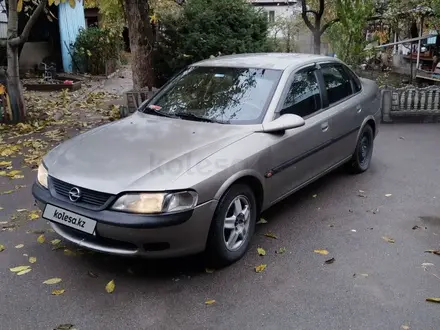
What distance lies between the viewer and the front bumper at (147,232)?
320 centimetres

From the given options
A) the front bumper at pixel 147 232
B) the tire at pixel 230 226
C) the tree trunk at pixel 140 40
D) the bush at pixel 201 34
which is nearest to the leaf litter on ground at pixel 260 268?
the tire at pixel 230 226

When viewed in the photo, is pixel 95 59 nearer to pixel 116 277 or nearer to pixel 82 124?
pixel 82 124

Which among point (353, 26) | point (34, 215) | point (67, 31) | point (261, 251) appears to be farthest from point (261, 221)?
point (67, 31)

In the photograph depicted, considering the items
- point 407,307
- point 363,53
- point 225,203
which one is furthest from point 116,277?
point 363,53

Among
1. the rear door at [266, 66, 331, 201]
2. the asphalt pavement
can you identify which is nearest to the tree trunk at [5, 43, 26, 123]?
the asphalt pavement

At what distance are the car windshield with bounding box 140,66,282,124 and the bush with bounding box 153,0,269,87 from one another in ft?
18.4

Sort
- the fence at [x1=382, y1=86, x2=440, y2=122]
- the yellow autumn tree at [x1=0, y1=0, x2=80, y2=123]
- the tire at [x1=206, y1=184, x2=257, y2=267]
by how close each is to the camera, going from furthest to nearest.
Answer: the fence at [x1=382, y1=86, x2=440, y2=122], the yellow autumn tree at [x1=0, y1=0, x2=80, y2=123], the tire at [x1=206, y1=184, x2=257, y2=267]

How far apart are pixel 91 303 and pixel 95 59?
48.1 feet

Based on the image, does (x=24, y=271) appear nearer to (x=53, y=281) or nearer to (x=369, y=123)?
(x=53, y=281)

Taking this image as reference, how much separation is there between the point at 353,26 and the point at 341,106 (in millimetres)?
6107

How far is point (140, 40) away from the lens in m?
9.17

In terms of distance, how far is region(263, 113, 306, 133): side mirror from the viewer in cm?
406

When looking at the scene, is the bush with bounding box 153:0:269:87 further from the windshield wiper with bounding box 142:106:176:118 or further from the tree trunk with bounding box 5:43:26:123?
the windshield wiper with bounding box 142:106:176:118

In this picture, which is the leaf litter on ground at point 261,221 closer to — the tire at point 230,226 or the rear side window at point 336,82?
the tire at point 230,226
